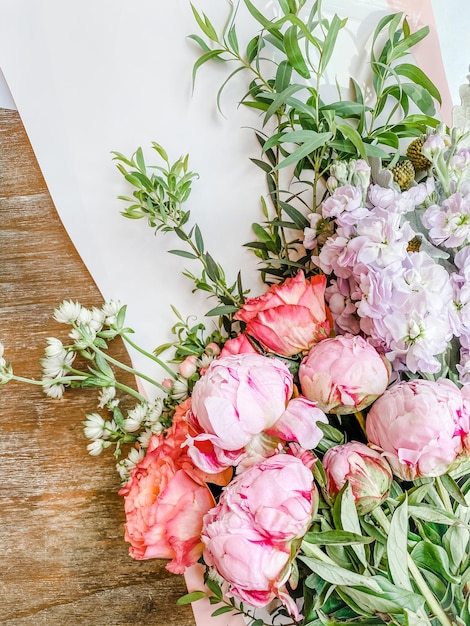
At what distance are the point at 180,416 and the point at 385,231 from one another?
272 millimetres

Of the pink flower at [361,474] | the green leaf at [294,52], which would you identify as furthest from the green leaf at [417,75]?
the pink flower at [361,474]

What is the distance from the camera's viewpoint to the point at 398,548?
43 centimetres

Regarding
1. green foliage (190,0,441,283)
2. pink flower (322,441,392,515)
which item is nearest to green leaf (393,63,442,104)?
green foliage (190,0,441,283)

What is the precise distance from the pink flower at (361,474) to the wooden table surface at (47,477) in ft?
1.22

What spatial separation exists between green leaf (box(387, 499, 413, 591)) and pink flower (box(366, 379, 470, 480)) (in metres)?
0.04

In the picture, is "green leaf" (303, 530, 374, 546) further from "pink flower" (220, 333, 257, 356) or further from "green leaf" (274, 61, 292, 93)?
"green leaf" (274, 61, 292, 93)

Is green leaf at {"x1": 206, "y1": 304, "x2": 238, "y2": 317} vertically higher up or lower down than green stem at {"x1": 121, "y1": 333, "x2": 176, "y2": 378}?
higher up

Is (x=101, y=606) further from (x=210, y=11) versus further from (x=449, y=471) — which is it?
(x=210, y=11)

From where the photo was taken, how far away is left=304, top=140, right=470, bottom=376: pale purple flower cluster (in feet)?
1.59

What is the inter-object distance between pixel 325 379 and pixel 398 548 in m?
0.15

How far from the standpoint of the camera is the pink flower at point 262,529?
389mm

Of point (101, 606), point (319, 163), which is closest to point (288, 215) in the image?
point (319, 163)

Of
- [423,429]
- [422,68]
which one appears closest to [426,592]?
[423,429]

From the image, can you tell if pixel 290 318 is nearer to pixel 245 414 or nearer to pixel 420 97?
pixel 245 414
